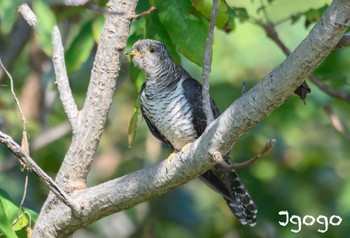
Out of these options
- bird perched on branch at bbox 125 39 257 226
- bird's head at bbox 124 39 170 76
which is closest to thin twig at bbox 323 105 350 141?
bird perched on branch at bbox 125 39 257 226

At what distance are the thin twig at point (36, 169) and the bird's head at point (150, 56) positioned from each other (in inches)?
45.3

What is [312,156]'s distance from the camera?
681 centimetres

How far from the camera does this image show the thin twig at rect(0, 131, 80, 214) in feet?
9.98

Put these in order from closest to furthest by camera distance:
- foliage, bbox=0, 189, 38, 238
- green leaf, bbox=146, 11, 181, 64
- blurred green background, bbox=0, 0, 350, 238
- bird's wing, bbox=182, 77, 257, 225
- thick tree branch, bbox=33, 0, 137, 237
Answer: thick tree branch, bbox=33, 0, 137, 237
foliage, bbox=0, 189, 38, 238
green leaf, bbox=146, 11, 181, 64
bird's wing, bbox=182, 77, 257, 225
blurred green background, bbox=0, 0, 350, 238

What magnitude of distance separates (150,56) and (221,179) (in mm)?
719

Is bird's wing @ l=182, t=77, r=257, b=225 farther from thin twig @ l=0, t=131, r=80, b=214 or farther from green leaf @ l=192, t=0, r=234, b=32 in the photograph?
thin twig @ l=0, t=131, r=80, b=214

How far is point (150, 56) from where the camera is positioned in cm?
439

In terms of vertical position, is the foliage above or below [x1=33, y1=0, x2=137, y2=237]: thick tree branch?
below

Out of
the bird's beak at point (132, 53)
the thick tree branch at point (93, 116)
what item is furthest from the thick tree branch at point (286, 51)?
the thick tree branch at point (93, 116)

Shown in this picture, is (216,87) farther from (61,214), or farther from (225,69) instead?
(61,214)

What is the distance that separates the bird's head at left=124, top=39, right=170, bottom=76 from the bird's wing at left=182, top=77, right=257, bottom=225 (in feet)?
0.55

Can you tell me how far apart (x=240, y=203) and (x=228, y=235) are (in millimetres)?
2152

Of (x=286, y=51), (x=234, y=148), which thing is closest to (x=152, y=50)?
(x=286, y=51)

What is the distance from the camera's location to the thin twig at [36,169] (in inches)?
120
